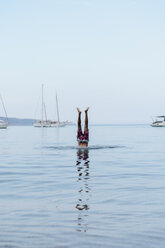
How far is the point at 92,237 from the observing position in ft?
31.0

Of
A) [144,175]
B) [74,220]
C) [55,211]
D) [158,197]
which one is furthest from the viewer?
[144,175]

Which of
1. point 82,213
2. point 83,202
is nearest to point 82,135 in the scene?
point 83,202

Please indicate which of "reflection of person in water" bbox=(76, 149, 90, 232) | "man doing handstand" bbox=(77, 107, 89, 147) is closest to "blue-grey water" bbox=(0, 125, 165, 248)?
"reflection of person in water" bbox=(76, 149, 90, 232)

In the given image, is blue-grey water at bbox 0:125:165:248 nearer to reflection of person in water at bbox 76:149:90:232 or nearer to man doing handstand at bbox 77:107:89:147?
reflection of person in water at bbox 76:149:90:232

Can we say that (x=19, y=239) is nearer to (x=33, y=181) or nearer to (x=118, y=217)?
(x=118, y=217)

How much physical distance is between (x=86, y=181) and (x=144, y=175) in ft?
14.5

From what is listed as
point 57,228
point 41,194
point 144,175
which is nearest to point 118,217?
point 57,228

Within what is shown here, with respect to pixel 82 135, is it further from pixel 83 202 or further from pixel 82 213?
pixel 82 213

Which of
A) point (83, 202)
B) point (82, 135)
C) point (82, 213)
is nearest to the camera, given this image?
point (82, 213)

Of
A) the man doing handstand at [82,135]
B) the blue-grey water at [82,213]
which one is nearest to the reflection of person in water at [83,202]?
the blue-grey water at [82,213]

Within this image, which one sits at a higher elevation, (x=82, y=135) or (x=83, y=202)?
(x=82, y=135)

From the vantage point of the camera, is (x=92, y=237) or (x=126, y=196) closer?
(x=92, y=237)

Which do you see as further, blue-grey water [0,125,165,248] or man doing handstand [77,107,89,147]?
man doing handstand [77,107,89,147]

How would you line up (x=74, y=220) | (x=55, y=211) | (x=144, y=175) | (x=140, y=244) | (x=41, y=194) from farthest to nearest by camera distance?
(x=144, y=175), (x=41, y=194), (x=55, y=211), (x=74, y=220), (x=140, y=244)
